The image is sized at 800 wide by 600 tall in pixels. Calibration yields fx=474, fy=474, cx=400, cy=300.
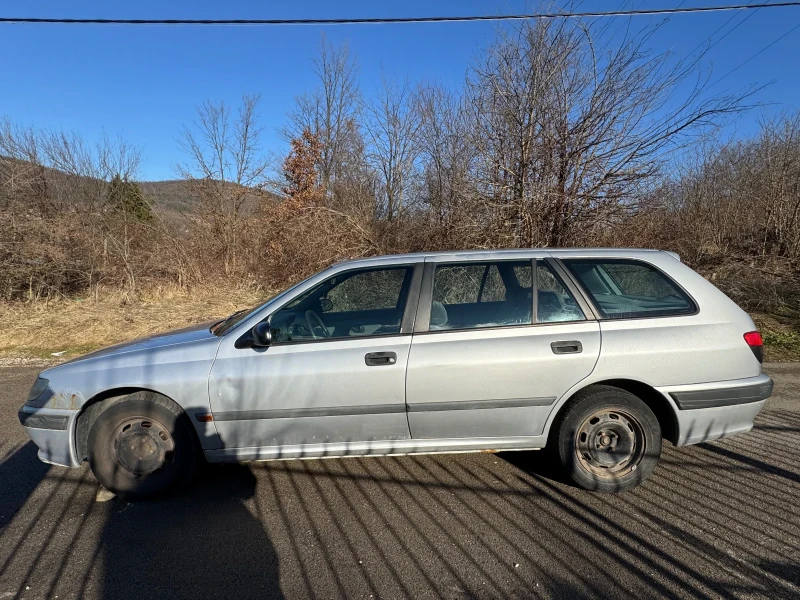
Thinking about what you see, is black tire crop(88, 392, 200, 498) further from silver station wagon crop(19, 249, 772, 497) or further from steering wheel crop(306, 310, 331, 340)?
steering wheel crop(306, 310, 331, 340)

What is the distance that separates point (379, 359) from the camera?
317 cm

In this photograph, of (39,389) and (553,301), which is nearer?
(39,389)

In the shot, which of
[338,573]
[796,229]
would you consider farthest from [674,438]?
[796,229]

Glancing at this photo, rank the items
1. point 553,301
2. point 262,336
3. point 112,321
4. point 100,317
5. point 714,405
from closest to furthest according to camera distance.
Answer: point 262,336 → point 714,405 → point 553,301 → point 112,321 → point 100,317

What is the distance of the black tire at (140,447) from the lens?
320cm

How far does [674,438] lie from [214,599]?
3.06 metres

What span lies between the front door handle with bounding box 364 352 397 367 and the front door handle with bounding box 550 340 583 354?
3.59ft

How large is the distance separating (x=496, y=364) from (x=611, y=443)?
40.2 inches

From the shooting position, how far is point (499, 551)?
2.64m

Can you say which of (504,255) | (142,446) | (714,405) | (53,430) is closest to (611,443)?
(714,405)

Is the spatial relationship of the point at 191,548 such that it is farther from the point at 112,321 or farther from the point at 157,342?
the point at 112,321

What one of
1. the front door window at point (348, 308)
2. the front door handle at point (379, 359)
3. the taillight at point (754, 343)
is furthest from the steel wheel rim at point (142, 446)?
the taillight at point (754, 343)

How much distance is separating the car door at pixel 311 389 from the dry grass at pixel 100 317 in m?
5.54

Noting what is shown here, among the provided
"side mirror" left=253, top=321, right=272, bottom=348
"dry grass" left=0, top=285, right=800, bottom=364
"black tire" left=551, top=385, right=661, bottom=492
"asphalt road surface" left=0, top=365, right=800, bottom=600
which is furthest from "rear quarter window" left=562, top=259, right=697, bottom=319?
"dry grass" left=0, top=285, right=800, bottom=364
